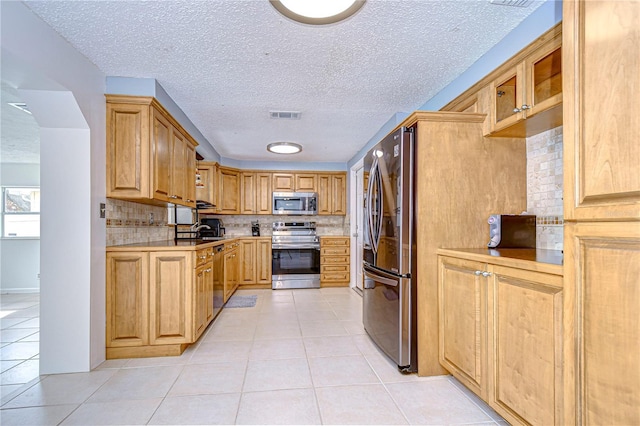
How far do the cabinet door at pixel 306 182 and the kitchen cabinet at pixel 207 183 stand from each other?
1513 mm

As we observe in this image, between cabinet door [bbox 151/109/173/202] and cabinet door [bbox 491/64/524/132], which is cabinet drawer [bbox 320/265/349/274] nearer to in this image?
cabinet door [bbox 151/109/173/202]

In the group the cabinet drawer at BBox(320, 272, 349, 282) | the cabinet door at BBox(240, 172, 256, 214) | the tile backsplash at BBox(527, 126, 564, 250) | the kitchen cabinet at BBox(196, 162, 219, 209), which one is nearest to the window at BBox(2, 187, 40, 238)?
the kitchen cabinet at BBox(196, 162, 219, 209)

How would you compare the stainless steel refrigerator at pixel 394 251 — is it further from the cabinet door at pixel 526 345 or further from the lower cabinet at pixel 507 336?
the cabinet door at pixel 526 345

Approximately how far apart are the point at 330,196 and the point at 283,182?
0.92 metres

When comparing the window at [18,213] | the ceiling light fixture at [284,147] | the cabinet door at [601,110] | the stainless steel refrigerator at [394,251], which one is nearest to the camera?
the cabinet door at [601,110]

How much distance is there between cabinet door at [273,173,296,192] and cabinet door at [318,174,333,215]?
0.51 meters

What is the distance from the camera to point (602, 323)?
3.34 ft

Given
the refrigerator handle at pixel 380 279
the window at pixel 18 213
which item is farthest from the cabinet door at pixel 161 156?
the window at pixel 18 213

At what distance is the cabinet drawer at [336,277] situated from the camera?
5535 mm

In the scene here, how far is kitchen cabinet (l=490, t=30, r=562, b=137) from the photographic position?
5.67ft

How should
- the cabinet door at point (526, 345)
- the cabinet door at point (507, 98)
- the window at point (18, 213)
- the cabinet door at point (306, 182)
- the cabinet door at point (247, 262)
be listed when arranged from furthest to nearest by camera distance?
1. the cabinet door at point (306, 182)
2. the cabinet door at point (247, 262)
3. the window at point (18, 213)
4. the cabinet door at point (507, 98)
5. the cabinet door at point (526, 345)

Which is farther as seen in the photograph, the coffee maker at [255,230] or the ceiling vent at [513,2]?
the coffee maker at [255,230]

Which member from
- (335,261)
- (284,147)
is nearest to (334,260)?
(335,261)

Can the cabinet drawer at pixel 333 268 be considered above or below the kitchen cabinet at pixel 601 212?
below
